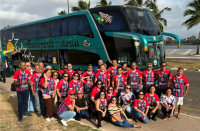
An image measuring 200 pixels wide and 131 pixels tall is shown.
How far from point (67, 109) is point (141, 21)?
17.9 feet

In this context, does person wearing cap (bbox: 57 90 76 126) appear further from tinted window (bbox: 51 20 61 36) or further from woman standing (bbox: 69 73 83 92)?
tinted window (bbox: 51 20 61 36)

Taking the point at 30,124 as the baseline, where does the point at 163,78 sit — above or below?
above

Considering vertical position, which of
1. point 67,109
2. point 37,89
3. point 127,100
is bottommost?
point 67,109

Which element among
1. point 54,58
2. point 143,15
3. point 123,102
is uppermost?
point 143,15

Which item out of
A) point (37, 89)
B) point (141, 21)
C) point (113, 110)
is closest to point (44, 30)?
point (141, 21)

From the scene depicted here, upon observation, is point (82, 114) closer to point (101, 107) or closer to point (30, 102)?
point (101, 107)

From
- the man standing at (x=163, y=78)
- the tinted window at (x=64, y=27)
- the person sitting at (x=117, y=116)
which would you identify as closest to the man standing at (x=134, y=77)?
the man standing at (x=163, y=78)

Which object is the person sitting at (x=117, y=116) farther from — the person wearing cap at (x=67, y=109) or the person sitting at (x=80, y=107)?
the person wearing cap at (x=67, y=109)

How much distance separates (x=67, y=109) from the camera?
4941 mm

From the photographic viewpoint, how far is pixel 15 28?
46.4 ft

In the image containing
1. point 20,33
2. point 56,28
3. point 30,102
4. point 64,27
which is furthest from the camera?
point 20,33

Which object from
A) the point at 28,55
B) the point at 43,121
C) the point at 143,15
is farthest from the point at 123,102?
the point at 28,55

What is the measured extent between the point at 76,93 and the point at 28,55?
9.47 meters

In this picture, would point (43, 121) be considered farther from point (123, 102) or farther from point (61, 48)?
point (61, 48)
